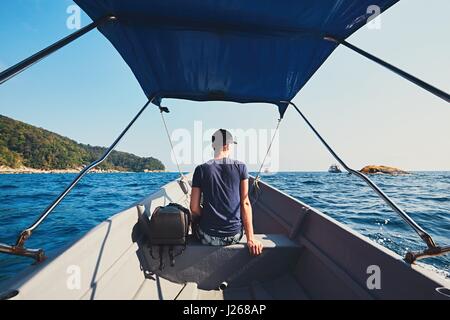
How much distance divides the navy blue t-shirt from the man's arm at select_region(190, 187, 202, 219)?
0.05m

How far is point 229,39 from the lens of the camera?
263cm

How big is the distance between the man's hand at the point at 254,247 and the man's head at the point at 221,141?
0.95 meters

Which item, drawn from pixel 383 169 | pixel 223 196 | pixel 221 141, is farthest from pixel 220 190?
pixel 383 169

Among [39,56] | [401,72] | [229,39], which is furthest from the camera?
[229,39]

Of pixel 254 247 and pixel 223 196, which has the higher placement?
pixel 223 196

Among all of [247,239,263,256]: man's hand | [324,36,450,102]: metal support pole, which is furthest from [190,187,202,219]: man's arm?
[324,36,450,102]: metal support pole

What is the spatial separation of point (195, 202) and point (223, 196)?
33 centimetres

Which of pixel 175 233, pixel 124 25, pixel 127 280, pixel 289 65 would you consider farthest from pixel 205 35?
pixel 127 280

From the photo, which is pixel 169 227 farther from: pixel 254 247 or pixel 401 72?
pixel 401 72

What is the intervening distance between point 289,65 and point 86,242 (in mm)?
2881

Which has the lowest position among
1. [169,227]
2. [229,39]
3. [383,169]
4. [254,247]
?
[254,247]

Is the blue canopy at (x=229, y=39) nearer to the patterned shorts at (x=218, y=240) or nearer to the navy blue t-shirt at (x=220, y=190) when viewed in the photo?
the navy blue t-shirt at (x=220, y=190)

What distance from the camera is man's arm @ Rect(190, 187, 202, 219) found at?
2397mm

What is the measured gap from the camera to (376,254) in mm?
1661
